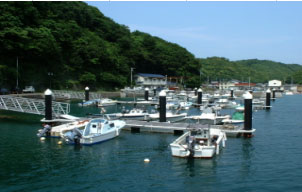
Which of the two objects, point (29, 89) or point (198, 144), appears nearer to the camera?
point (198, 144)

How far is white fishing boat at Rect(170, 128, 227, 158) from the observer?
23766 mm

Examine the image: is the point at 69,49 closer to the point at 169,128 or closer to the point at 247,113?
the point at 169,128

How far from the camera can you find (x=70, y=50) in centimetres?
9050

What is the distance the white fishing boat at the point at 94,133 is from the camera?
91.8ft

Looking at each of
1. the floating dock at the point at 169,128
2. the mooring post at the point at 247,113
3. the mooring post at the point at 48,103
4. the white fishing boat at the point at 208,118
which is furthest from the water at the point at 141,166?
the white fishing boat at the point at 208,118

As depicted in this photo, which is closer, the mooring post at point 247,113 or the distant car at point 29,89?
the mooring post at point 247,113

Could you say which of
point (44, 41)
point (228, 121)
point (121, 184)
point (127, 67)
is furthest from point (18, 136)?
point (127, 67)

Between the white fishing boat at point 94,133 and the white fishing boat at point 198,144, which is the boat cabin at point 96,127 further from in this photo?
the white fishing boat at point 198,144

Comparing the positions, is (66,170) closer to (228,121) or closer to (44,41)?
(228,121)

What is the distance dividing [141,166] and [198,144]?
5.40 meters

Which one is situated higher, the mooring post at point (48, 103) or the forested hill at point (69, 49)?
the forested hill at point (69, 49)

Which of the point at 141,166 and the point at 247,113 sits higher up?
the point at 247,113

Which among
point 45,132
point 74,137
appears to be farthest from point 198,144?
point 45,132

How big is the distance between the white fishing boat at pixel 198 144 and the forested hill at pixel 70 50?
161 feet
